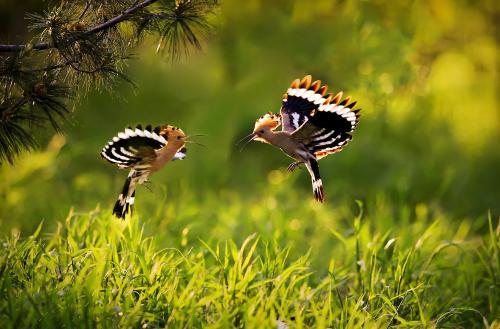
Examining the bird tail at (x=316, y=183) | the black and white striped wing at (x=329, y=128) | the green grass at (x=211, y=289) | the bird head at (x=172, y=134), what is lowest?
the green grass at (x=211, y=289)

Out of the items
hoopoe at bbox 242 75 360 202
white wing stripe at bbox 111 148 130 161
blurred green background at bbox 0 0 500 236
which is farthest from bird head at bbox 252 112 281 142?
blurred green background at bbox 0 0 500 236

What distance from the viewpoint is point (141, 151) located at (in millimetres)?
2232

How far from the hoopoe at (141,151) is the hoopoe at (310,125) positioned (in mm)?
207

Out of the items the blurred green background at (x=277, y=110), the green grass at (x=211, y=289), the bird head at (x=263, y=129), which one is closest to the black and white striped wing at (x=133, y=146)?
the bird head at (x=263, y=129)

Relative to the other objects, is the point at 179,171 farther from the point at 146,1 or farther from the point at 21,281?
the point at 146,1

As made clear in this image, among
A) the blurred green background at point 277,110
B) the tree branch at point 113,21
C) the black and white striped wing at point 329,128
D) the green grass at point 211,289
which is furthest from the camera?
the blurred green background at point 277,110

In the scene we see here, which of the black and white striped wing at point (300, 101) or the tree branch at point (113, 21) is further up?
the tree branch at point (113, 21)

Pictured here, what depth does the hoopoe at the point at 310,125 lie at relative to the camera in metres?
2.20

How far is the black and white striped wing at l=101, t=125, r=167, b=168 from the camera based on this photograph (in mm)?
2189

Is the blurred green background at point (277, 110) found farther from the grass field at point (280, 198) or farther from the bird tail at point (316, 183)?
the bird tail at point (316, 183)

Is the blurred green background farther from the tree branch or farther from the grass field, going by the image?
the tree branch

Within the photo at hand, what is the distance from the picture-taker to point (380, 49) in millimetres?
6758

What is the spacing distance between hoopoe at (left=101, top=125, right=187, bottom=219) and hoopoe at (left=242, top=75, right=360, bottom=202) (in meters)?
0.21

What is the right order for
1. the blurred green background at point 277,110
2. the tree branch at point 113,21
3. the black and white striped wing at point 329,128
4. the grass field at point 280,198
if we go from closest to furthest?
1. the black and white striped wing at point 329,128
2. the tree branch at point 113,21
3. the grass field at point 280,198
4. the blurred green background at point 277,110
